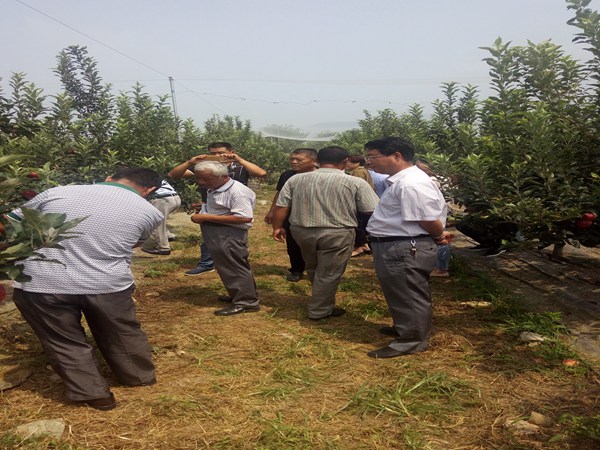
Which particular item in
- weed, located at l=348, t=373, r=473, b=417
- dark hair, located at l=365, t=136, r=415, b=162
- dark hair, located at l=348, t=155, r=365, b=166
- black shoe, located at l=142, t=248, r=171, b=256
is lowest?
black shoe, located at l=142, t=248, r=171, b=256

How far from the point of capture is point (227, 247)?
204 inches

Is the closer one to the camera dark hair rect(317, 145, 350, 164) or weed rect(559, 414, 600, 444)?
weed rect(559, 414, 600, 444)

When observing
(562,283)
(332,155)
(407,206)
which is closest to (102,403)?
(407,206)

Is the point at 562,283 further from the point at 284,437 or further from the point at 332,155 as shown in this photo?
the point at 284,437

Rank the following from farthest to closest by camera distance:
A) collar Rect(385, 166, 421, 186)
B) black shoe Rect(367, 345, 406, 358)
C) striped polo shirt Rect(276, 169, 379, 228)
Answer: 1. striped polo shirt Rect(276, 169, 379, 228)
2. black shoe Rect(367, 345, 406, 358)
3. collar Rect(385, 166, 421, 186)

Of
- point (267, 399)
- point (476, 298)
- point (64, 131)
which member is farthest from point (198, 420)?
point (64, 131)

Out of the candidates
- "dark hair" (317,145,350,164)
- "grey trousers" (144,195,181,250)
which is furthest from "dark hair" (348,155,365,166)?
"grey trousers" (144,195,181,250)

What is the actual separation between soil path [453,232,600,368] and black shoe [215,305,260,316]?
2.77 m

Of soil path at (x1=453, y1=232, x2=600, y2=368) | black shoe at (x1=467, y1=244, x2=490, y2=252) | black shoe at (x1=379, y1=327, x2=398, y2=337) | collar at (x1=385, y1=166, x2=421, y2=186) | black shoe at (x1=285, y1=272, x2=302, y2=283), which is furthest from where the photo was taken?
black shoe at (x1=467, y1=244, x2=490, y2=252)

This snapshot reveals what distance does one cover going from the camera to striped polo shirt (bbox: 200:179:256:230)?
16.9 feet

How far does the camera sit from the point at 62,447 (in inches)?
113

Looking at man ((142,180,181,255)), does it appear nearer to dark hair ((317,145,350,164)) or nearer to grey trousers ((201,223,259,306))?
grey trousers ((201,223,259,306))

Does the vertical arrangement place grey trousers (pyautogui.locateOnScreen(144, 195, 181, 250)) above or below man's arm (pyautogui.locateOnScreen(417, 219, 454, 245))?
below

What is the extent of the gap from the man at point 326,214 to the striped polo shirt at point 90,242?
1.87 metres
